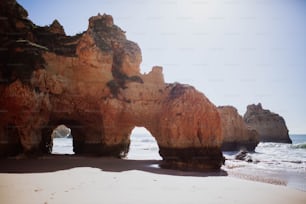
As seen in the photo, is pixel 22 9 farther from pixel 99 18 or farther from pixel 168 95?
pixel 168 95

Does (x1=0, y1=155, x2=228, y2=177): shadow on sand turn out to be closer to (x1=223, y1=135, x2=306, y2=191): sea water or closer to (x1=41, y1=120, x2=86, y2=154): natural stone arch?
(x1=223, y1=135, x2=306, y2=191): sea water

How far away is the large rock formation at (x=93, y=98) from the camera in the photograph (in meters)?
15.6

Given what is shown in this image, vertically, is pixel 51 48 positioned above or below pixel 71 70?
above

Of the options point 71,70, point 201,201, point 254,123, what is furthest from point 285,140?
point 201,201

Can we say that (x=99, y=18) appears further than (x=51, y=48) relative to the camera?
Yes

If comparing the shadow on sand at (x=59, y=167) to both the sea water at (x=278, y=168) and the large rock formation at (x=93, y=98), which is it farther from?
the sea water at (x=278, y=168)

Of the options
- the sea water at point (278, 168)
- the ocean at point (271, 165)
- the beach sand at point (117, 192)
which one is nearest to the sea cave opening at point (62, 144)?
the ocean at point (271, 165)

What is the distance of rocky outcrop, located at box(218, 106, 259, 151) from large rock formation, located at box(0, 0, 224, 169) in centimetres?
2765

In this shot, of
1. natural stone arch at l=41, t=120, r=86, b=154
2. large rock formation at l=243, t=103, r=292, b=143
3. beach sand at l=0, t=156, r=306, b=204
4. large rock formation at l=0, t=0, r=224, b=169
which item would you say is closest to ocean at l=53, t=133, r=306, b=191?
large rock formation at l=0, t=0, r=224, b=169

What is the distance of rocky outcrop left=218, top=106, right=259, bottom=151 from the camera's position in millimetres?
44938

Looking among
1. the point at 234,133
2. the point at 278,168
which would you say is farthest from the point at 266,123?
the point at 278,168

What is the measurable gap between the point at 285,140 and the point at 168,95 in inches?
2537

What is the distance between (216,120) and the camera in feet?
54.5

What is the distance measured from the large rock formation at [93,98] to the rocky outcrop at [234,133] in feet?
90.7
